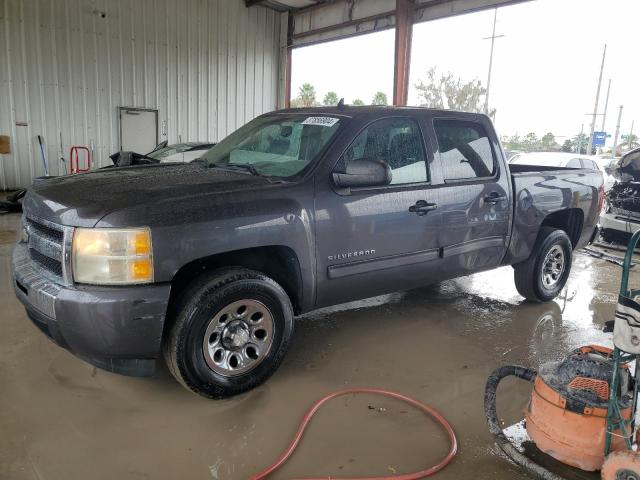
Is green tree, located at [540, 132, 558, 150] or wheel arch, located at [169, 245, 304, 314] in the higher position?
green tree, located at [540, 132, 558, 150]

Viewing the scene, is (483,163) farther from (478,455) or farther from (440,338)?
(478,455)

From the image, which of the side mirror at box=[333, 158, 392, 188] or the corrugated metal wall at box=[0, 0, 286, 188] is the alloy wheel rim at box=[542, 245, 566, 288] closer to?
the side mirror at box=[333, 158, 392, 188]

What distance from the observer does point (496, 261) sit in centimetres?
432

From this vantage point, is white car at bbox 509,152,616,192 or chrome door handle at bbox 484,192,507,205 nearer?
chrome door handle at bbox 484,192,507,205

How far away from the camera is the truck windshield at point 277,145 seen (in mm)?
3322

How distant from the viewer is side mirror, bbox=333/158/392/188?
3.11 m

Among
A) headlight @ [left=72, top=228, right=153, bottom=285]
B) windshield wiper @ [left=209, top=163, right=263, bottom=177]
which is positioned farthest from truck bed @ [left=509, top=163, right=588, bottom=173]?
headlight @ [left=72, top=228, right=153, bottom=285]

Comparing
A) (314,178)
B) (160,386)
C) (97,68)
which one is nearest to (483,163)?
(314,178)

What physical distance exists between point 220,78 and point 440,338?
492 inches

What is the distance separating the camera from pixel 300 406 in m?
2.92

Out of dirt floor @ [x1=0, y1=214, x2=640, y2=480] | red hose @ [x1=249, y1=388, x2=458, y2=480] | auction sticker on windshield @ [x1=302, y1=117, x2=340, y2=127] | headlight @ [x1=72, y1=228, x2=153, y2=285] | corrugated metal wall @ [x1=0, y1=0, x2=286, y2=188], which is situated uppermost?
corrugated metal wall @ [x1=0, y1=0, x2=286, y2=188]

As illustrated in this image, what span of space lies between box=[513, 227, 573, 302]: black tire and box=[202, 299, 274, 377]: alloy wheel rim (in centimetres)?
280

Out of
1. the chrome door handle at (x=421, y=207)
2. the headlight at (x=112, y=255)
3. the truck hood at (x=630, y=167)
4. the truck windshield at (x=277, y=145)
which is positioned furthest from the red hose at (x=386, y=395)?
the truck hood at (x=630, y=167)

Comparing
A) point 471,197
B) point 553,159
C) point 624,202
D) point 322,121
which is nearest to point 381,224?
point 322,121
